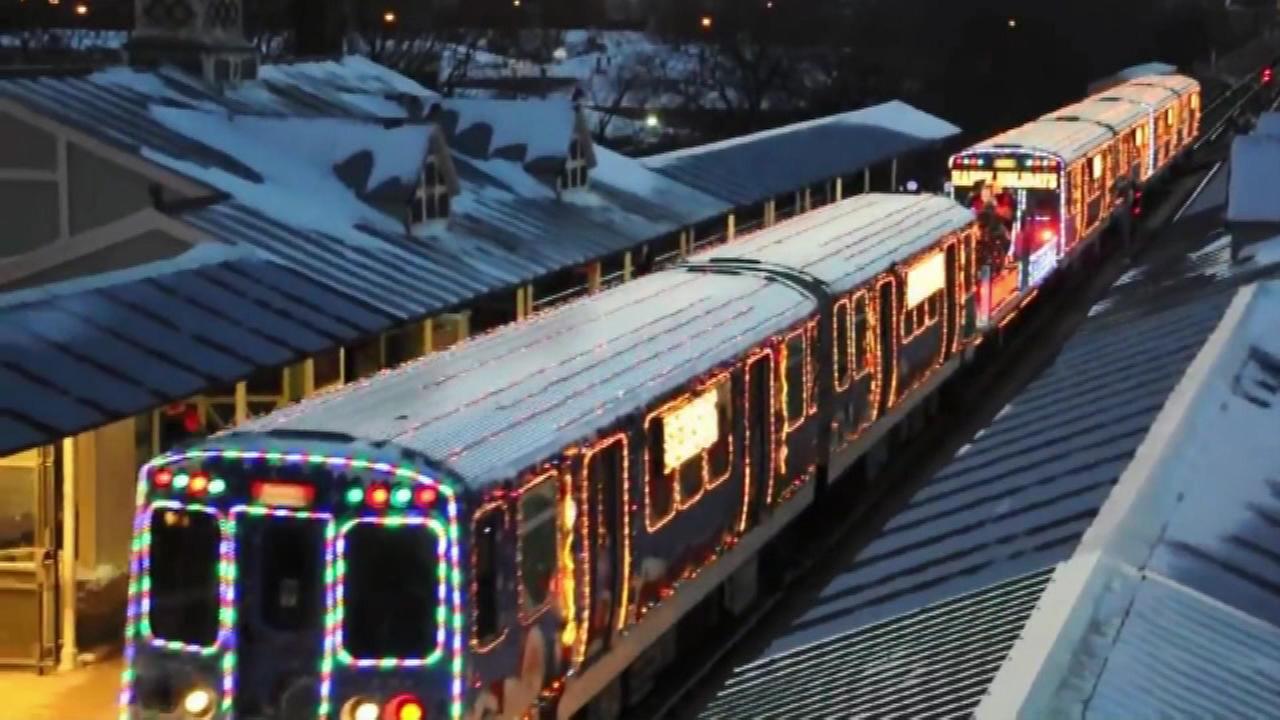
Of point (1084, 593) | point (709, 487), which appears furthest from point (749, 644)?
point (1084, 593)

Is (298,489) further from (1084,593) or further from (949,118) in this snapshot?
(949,118)

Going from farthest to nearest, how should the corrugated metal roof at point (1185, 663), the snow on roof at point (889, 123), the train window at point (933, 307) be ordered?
the snow on roof at point (889, 123) → the train window at point (933, 307) → the corrugated metal roof at point (1185, 663)

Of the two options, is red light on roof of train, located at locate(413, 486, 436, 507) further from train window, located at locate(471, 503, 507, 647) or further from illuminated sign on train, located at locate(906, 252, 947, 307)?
illuminated sign on train, located at locate(906, 252, 947, 307)

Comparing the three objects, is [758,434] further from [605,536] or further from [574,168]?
[574,168]

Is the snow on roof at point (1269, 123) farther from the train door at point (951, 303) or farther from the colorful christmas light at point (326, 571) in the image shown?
the colorful christmas light at point (326, 571)

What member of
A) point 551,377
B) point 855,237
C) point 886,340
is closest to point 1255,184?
point 855,237

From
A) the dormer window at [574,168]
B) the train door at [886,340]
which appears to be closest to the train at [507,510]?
the train door at [886,340]
